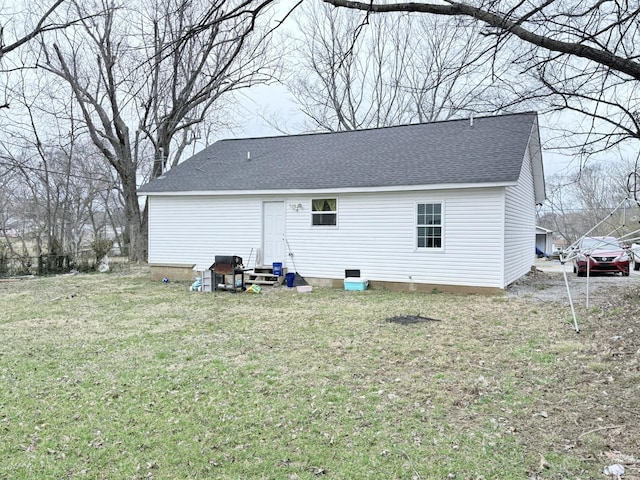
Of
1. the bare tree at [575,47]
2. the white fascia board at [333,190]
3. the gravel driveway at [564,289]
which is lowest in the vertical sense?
the gravel driveway at [564,289]

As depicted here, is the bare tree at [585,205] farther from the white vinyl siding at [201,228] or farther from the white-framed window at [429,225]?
the white vinyl siding at [201,228]

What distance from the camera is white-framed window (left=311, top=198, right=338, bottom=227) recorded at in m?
12.4

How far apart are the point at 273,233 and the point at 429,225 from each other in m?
4.57

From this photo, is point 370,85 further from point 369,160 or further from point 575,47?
point 575,47

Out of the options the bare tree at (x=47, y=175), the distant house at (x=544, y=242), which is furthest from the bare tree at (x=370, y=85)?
the distant house at (x=544, y=242)

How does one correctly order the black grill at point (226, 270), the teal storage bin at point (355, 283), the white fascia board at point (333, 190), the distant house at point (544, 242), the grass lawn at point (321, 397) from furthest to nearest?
the distant house at point (544, 242) < the teal storage bin at point (355, 283) < the black grill at point (226, 270) < the white fascia board at point (333, 190) < the grass lawn at point (321, 397)

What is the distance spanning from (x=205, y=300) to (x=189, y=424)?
697cm

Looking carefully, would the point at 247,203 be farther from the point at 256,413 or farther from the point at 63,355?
the point at 256,413

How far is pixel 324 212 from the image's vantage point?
12523 millimetres

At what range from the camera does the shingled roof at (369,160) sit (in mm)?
11094

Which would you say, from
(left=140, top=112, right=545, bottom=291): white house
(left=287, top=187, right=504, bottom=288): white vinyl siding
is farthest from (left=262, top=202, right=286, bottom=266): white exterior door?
(left=287, top=187, right=504, bottom=288): white vinyl siding

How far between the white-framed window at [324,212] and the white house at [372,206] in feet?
0.09

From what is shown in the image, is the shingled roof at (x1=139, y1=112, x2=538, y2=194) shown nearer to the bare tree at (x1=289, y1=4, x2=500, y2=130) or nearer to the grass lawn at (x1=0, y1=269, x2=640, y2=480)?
the grass lawn at (x1=0, y1=269, x2=640, y2=480)

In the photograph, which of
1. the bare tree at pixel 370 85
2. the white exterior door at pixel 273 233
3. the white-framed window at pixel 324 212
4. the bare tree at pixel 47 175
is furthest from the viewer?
the bare tree at pixel 370 85
